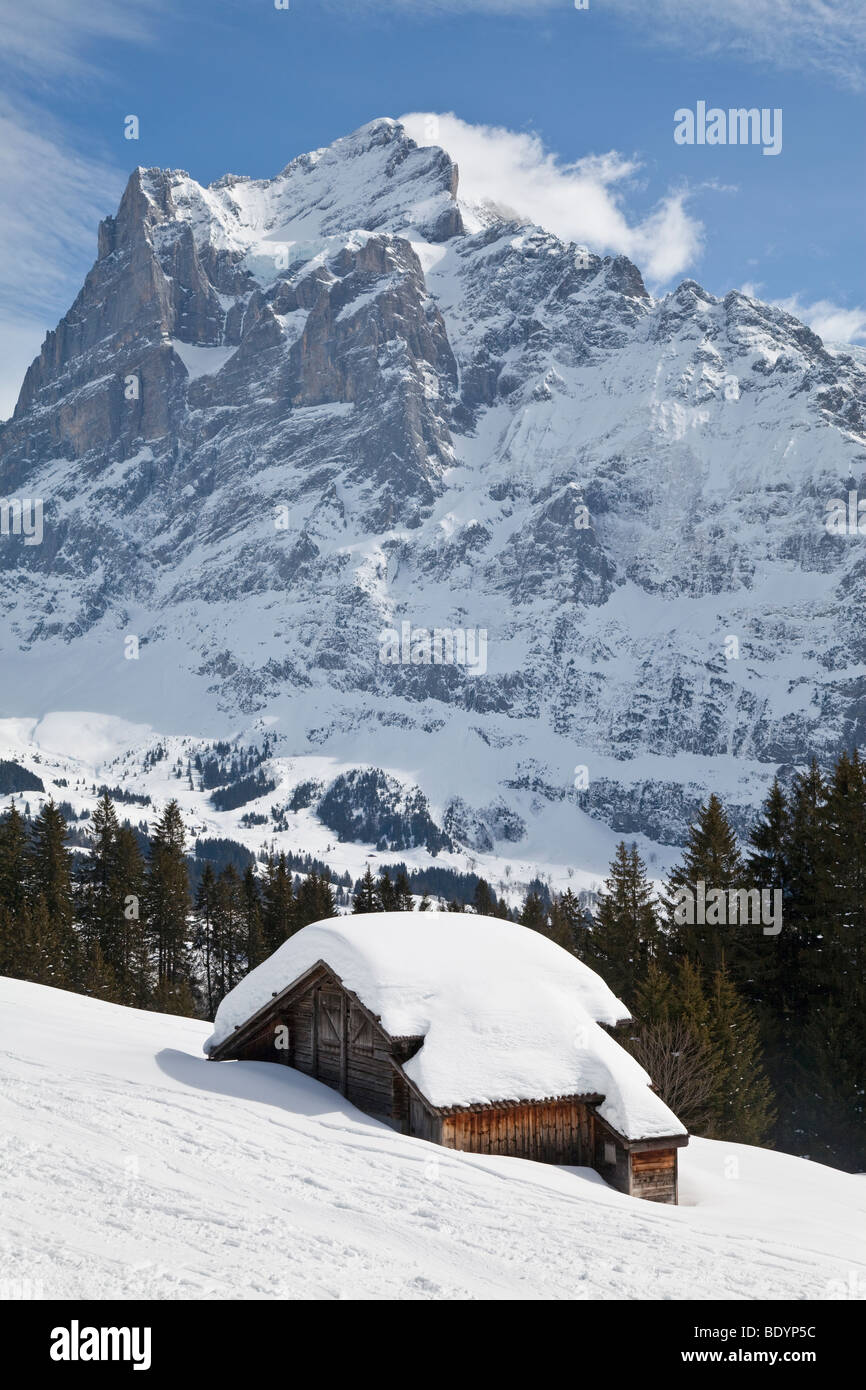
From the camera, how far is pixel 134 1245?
9.76 meters

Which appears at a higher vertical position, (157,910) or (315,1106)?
(315,1106)

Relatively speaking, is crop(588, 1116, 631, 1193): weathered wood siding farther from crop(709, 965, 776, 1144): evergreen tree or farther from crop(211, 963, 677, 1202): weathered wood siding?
crop(709, 965, 776, 1144): evergreen tree

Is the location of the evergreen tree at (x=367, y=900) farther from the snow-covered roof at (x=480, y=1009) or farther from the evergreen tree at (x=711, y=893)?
the snow-covered roof at (x=480, y=1009)

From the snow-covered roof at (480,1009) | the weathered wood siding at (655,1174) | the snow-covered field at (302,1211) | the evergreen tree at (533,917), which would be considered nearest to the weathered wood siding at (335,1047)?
the snow-covered field at (302,1211)

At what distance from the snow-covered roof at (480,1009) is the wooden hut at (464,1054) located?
28mm

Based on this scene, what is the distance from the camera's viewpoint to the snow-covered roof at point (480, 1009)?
65.4 ft

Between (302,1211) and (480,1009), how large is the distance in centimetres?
919

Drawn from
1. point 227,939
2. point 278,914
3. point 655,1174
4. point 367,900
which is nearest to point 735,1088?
point 655,1174
